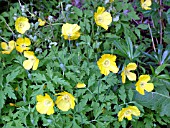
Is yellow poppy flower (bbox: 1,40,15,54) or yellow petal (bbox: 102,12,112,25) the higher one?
yellow petal (bbox: 102,12,112,25)

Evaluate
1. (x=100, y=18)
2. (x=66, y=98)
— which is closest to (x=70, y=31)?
(x=100, y=18)

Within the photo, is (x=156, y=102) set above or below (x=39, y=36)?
below

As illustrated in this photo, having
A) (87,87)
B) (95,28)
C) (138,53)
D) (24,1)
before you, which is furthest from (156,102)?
(24,1)

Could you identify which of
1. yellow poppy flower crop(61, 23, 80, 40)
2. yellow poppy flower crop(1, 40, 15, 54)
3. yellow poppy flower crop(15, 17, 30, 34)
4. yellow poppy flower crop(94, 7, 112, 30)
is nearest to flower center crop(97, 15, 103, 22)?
yellow poppy flower crop(94, 7, 112, 30)

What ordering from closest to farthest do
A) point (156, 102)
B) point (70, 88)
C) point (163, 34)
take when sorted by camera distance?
point (70, 88) < point (156, 102) < point (163, 34)

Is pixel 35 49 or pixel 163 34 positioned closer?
pixel 35 49

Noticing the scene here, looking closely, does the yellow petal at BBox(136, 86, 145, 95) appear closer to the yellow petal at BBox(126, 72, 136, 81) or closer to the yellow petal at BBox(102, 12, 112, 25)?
the yellow petal at BBox(126, 72, 136, 81)

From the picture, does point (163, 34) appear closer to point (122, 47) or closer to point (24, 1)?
point (122, 47)
